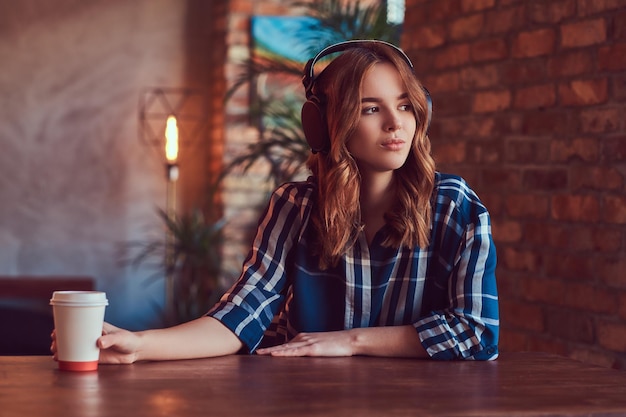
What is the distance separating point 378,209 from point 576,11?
1.06 m

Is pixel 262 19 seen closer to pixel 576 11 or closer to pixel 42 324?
pixel 42 324

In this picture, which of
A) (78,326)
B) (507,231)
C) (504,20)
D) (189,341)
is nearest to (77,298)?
(78,326)

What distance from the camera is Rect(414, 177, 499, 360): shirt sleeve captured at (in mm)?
2006

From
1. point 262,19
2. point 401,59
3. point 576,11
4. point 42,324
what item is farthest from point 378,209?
point 262,19

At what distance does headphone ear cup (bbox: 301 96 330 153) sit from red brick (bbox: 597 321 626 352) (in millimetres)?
1039

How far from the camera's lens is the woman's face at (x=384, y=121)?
2070mm

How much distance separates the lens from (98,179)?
259 inches

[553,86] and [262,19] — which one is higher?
[262,19]

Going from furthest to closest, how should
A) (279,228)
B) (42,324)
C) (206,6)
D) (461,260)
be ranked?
(206,6), (42,324), (279,228), (461,260)

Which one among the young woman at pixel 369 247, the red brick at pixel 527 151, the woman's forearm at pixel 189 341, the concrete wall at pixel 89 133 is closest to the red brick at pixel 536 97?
the red brick at pixel 527 151

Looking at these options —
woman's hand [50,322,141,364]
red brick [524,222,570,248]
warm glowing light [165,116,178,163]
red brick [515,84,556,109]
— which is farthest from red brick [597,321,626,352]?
warm glowing light [165,116,178,163]

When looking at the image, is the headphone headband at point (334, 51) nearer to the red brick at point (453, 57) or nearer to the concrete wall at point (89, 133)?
the red brick at point (453, 57)

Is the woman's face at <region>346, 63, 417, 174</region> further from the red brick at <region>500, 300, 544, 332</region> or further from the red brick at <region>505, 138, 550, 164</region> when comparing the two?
the red brick at <region>500, 300, 544, 332</region>

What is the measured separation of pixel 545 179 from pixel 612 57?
1.47 ft
